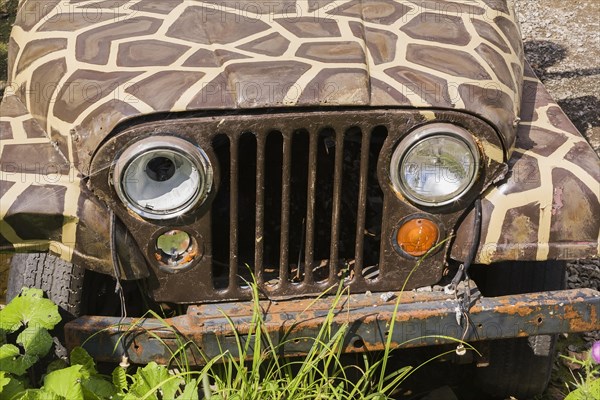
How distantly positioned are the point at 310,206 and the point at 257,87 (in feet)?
1.11

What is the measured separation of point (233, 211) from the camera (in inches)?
95.3

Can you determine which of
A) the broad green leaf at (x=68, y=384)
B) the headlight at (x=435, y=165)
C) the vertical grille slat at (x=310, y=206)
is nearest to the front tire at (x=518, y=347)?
the headlight at (x=435, y=165)

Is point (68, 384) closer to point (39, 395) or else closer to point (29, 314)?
point (39, 395)

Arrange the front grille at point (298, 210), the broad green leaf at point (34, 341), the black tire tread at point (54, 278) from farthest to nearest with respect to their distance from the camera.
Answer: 1. the black tire tread at point (54, 278)
2. the broad green leaf at point (34, 341)
3. the front grille at point (298, 210)

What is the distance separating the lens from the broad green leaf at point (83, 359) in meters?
2.47

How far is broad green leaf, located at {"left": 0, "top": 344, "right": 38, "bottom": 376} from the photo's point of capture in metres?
2.50

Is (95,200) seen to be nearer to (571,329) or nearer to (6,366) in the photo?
(6,366)

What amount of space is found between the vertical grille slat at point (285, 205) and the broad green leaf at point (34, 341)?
0.65 m

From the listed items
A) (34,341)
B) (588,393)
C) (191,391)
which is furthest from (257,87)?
(588,393)

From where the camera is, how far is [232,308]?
2.54m

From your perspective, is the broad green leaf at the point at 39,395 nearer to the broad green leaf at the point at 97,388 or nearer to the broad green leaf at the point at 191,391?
the broad green leaf at the point at 97,388

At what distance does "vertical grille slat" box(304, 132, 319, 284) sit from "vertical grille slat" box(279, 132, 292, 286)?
5 centimetres

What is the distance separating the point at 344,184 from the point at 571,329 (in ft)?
2.50

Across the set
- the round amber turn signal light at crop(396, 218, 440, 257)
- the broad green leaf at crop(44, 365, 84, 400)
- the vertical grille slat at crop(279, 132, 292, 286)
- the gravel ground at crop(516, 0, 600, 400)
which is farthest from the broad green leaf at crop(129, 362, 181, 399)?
the gravel ground at crop(516, 0, 600, 400)
